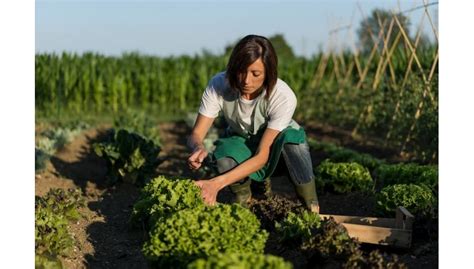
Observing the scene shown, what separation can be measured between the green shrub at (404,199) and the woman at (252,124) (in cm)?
53

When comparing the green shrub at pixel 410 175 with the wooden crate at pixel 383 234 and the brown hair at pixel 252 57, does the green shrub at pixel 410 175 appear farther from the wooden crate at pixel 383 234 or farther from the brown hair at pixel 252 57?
the brown hair at pixel 252 57

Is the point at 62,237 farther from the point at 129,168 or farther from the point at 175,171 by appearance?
the point at 175,171

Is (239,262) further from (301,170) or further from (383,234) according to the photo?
(301,170)

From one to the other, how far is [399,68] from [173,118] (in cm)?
448

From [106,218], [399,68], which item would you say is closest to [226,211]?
[106,218]

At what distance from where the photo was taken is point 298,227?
440 centimetres

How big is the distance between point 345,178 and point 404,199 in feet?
4.59

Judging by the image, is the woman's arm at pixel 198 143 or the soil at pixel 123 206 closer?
the soil at pixel 123 206

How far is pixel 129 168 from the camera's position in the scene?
23.7 feet

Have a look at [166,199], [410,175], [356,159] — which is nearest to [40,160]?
[166,199]

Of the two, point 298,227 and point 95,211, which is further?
point 95,211

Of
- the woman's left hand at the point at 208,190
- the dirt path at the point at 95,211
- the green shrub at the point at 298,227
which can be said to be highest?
the woman's left hand at the point at 208,190

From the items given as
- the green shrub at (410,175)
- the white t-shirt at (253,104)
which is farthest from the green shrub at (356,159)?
the white t-shirt at (253,104)

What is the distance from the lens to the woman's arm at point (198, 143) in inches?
190
